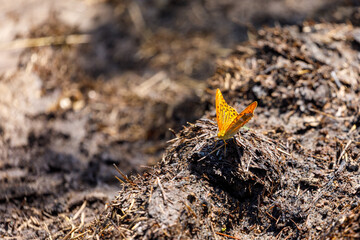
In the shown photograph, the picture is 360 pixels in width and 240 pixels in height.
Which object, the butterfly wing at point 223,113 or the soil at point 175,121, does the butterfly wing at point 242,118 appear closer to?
the butterfly wing at point 223,113

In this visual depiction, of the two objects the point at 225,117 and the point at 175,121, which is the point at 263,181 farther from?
the point at 175,121

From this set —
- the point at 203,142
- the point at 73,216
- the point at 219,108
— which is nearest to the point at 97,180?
the point at 73,216

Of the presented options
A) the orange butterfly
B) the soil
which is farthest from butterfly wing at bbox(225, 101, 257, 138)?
the soil

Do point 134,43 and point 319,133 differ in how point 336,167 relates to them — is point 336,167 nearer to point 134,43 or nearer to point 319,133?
point 319,133

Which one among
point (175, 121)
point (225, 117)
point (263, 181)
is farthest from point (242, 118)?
point (175, 121)

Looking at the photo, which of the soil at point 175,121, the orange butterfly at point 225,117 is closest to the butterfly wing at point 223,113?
the orange butterfly at point 225,117

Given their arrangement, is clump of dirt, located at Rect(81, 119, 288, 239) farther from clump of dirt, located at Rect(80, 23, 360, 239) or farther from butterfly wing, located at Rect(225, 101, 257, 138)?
butterfly wing, located at Rect(225, 101, 257, 138)
